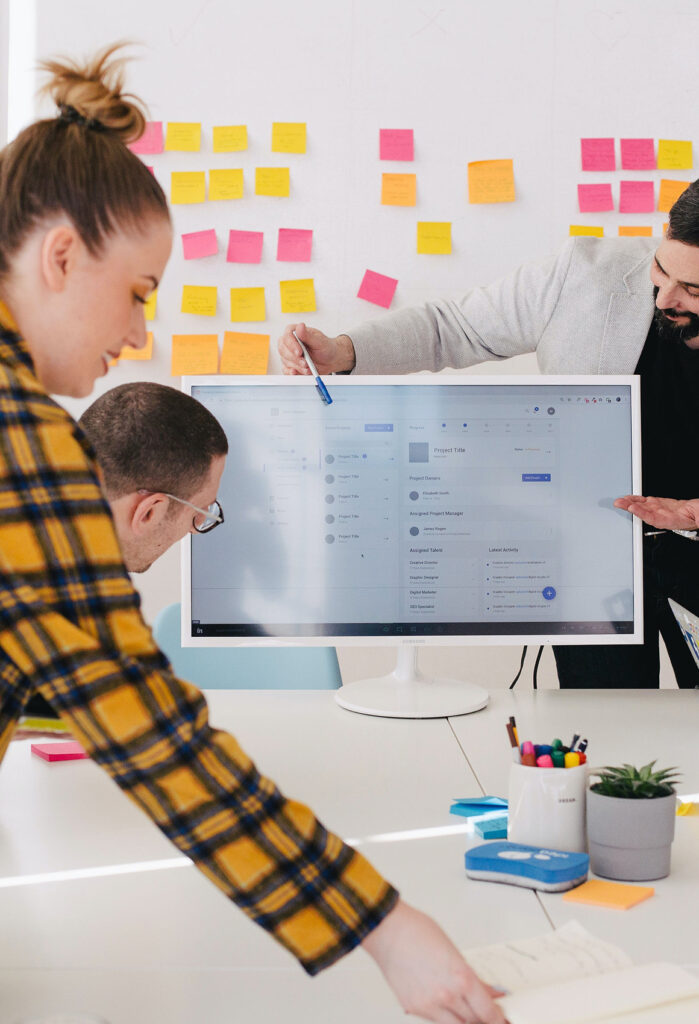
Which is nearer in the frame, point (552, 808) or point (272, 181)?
point (552, 808)

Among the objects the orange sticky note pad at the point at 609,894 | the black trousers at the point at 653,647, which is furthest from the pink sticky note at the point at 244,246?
the orange sticky note pad at the point at 609,894

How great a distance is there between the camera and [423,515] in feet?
5.07

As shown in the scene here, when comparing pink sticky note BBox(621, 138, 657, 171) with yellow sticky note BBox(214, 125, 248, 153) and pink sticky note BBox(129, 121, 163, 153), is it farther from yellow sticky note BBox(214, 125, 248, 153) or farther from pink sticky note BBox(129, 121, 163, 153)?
pink sticky note BBox(129, 121, 163, 153)

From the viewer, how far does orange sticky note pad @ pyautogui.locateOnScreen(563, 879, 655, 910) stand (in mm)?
897

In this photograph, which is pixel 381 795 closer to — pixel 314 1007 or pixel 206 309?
pixel 314 1007

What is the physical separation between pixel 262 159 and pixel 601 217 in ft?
2.74

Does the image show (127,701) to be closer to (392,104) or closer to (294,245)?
(294,245)

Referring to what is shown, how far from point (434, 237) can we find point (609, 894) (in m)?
1.98

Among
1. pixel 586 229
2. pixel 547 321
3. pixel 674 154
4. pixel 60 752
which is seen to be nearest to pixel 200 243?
pixel 586 229

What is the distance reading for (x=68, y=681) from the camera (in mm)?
630

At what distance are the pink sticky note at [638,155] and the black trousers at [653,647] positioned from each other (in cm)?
130

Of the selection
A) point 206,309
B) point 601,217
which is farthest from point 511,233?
point 206,309

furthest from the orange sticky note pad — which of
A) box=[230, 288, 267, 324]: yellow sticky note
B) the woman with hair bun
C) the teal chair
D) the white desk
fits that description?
box=[230, 288, 267, 324]: yellow sticky note

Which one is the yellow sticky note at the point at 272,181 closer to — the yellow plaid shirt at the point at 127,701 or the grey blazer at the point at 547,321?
the grey blazer at the point at 547,321
